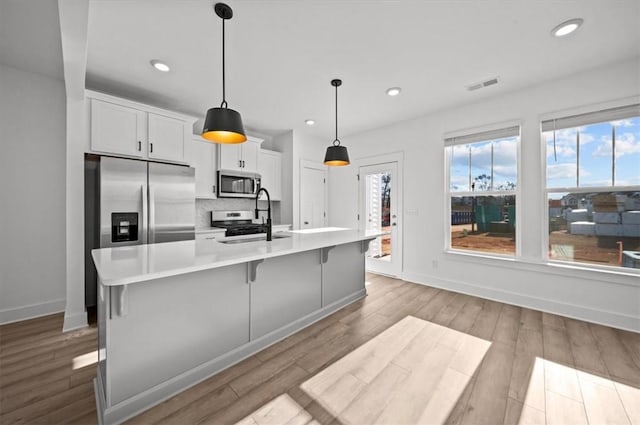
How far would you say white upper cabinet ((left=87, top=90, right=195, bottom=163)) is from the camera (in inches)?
110

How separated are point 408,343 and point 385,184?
2.94 m

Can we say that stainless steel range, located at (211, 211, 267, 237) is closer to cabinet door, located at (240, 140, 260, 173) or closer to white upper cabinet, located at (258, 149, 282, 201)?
white upper cabinet, located at (258, 149, 282, 201)

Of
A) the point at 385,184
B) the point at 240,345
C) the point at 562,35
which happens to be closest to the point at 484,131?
the point at 562,35

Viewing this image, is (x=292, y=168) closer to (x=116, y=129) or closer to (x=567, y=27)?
(x=116, y=129)

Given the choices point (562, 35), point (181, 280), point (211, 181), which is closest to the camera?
point (181, 280)

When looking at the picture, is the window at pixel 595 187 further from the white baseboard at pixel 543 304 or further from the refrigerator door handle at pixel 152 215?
the refrigerator door handle at pixel 152 215

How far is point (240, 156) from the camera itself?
432 cm

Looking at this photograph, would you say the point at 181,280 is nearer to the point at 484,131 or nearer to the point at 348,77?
the point at 348,77

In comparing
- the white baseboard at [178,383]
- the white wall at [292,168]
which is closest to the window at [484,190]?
the white wall at [292,168]

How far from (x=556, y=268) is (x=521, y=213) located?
72cm

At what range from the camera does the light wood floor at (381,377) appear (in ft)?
4.94

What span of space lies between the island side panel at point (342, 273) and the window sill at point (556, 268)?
1.51m

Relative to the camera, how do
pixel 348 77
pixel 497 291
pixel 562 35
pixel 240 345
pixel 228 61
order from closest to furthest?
pixel 240 345 → pixel 562 35 → pixel 228 61 → pixel 348 77 → pixel 497 291

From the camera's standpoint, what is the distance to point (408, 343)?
230 centimetres
